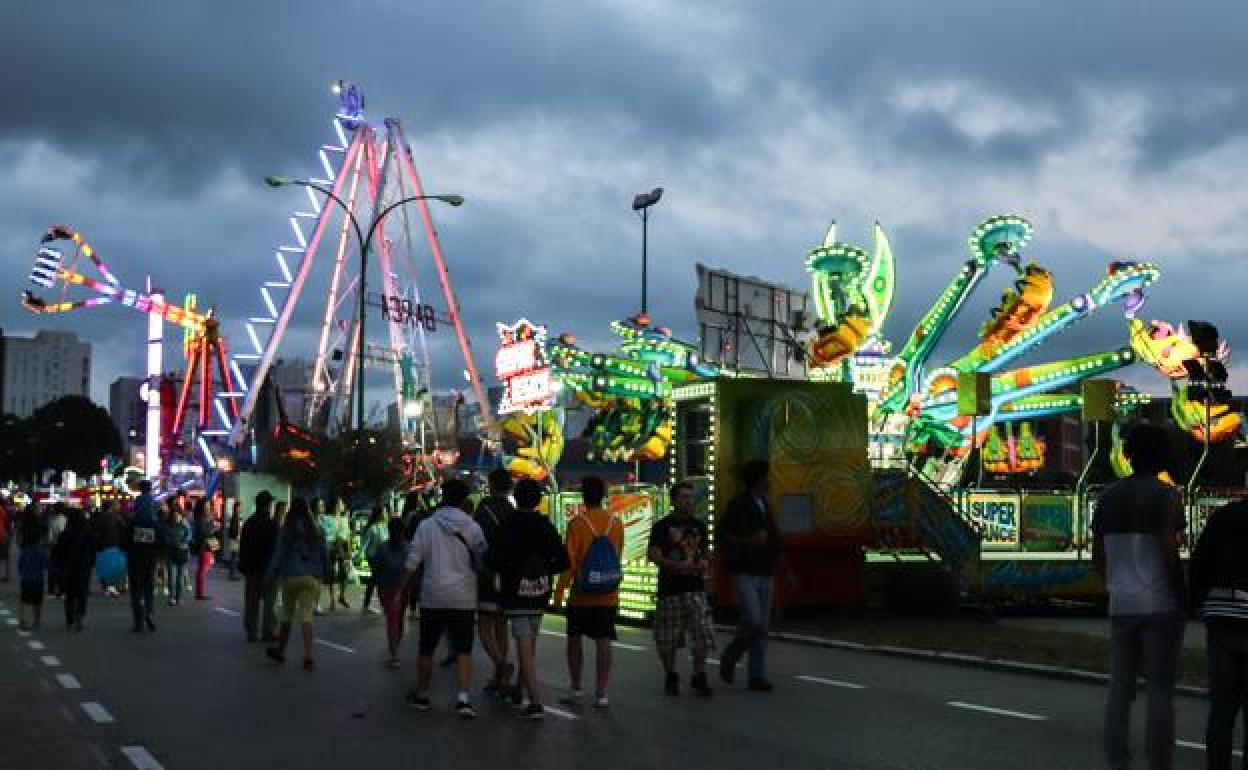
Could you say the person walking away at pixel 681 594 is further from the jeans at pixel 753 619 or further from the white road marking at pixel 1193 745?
the white road marking at pixel 1193 745

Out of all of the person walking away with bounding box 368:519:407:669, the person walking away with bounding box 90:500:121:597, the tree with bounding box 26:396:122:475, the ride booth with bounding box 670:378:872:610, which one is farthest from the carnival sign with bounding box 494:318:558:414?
the tree with bounding box 26:396:122:475

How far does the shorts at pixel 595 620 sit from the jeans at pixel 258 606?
604cm

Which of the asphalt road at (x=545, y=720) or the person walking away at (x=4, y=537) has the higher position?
the person walking away at (x=4, y=537)

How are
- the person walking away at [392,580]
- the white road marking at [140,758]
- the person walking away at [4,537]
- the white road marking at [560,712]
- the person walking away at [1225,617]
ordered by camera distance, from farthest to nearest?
the person walking away at [4,537] < the person walking away at [392,580] < the white road marking at [560,712] < the white road marking at [140,758] < the person walking away at [1225,617]

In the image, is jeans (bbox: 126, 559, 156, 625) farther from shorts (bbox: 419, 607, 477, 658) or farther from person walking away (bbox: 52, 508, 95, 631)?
shorts (bbox: 419, 607, 477, 658)

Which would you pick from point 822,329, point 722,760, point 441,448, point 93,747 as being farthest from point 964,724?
point 441,448

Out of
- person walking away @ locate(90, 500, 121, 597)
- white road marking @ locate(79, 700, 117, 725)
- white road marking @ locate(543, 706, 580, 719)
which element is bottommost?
white road marking @ locate(79, 700, 117, 725)

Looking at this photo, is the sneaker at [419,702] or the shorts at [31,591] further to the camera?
the shorts at [31,591]

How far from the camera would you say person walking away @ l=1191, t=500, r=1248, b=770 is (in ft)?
22.5

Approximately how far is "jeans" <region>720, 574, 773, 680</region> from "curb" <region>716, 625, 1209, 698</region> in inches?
110

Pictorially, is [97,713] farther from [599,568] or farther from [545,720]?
[599,568]

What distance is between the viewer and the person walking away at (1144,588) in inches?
276

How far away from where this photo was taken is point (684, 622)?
11.6 meters

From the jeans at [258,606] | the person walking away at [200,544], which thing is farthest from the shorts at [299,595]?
the person walking away at [200,544]
